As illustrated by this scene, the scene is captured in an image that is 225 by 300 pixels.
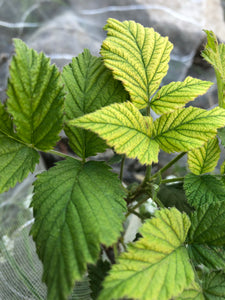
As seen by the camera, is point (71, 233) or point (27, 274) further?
point (27, 274)

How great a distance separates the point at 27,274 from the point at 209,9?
1.62 meters

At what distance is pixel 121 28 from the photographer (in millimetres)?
476

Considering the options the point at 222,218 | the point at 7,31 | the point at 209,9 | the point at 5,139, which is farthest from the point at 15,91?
the point at 209,9

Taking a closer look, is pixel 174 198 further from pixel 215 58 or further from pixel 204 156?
pixel 215 58

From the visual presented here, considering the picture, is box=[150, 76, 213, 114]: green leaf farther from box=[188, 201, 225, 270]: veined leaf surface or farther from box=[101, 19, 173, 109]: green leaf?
box=[188, 201, 225, 270]: veined leaf surface

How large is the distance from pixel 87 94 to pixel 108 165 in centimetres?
11

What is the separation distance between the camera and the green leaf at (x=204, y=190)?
1.50ft

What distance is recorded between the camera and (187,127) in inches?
16.9

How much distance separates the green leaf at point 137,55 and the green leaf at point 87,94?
2 cm

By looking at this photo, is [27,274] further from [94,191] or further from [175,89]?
[175,89]

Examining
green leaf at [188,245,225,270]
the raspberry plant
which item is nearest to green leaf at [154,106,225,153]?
the raspberry plant

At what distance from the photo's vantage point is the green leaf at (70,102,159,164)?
0.38 metres

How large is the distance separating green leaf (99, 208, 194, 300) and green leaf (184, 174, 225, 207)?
0.18ft

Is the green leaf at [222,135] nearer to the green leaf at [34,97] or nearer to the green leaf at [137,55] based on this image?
the green leaf at [137,55]
